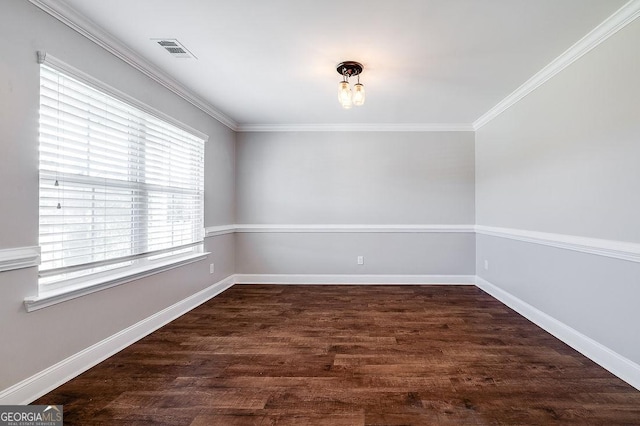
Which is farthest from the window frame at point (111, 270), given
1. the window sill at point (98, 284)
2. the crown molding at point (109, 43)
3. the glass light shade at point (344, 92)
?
the glass light shade at point (344, 92)

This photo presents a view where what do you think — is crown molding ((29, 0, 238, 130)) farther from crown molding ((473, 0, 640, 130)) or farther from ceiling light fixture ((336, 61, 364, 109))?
crown molding ((473, 0, 640, 130))

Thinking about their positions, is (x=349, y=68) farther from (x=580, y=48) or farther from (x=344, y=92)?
(x=580, y=48)

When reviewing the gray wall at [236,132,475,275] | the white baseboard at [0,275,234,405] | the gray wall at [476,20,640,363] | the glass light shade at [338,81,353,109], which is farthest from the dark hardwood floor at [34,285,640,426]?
the glass light shade at [338,81,353,109]

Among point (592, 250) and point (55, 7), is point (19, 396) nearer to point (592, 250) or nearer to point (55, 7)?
point (55, 7)

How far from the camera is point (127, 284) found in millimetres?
2527

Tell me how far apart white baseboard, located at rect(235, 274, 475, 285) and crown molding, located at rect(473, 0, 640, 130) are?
2.43 metres

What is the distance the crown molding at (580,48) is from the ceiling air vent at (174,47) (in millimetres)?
3073

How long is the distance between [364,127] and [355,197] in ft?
3.45

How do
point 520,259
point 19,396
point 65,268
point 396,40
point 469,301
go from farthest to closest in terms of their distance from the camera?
point 469,301 < point 520,259 < point 396,40 < point 65,268 < point 19,396

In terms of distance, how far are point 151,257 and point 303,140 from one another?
2664 mm

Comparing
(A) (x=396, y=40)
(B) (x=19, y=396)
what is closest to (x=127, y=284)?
(B) (x=19, y=396)

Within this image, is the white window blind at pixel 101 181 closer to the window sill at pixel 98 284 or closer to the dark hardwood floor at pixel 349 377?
the window sill at pixel 98 284

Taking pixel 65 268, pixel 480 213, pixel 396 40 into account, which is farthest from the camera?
pixel 480 213

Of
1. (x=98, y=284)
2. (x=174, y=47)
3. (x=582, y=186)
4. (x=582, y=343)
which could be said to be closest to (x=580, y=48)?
(x=582, y=186)
